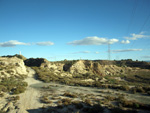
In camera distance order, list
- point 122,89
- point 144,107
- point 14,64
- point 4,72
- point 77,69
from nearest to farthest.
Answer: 1. point 144,107
2. point 122,89
3. point 4,72
4. point 14,64
5. point 77,69

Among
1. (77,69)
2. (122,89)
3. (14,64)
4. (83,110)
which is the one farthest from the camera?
(77,69)

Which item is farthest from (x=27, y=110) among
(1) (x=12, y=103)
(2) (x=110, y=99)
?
(2) (x=110, y=99)

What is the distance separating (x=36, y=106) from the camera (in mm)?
12570

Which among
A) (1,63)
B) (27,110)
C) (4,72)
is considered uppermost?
(1,63)

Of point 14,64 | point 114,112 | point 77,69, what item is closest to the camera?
point 114,112

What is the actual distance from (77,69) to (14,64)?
86.0 feet

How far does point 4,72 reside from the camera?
3086 cm

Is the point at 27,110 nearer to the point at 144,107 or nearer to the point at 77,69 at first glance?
the point at 144,107

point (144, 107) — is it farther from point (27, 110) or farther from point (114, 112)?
point (27, 110)

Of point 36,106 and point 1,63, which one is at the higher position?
point 1,63

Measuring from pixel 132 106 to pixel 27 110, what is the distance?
38.9ft

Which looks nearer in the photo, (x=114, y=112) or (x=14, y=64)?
(x=114, y=112)

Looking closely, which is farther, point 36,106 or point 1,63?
point 1,63

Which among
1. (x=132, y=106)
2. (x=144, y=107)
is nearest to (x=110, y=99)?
(x=132, y=106)
